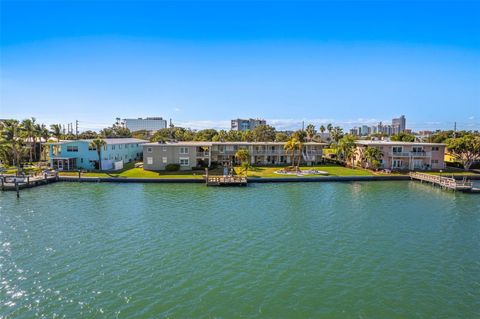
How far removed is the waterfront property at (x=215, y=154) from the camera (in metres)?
54.5

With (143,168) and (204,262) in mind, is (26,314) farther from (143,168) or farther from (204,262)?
(143,168)

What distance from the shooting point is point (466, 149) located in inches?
2238

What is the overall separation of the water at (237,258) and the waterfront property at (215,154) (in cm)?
1931

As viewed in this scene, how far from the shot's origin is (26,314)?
14055 millimetres

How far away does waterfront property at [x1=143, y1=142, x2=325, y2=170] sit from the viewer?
54.5 m

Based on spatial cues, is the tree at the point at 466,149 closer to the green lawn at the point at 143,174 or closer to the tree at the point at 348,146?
the tree at the point at 348,146

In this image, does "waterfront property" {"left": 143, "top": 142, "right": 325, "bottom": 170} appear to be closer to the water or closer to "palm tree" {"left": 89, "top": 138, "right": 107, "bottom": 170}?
"palm tree" {"left": 89, "top": 138, "right": 107, "bottom": 170}

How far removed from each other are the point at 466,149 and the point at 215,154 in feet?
151

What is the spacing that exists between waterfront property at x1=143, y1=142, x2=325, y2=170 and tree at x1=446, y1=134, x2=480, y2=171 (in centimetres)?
2377

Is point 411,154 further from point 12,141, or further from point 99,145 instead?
point 12,141

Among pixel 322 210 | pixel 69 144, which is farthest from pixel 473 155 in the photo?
pixel 69 144

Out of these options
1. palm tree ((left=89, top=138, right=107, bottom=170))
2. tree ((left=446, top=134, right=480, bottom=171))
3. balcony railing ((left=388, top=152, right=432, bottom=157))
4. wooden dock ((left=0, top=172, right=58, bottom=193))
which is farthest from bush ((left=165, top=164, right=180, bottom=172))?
tree ((left=446, top=134, right=480, bottom=171))

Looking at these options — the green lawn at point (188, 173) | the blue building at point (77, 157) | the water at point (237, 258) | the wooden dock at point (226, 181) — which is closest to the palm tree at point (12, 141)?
the blue building at point (77, 157)

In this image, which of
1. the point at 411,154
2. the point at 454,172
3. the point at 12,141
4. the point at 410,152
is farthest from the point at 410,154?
the point at 12,141
